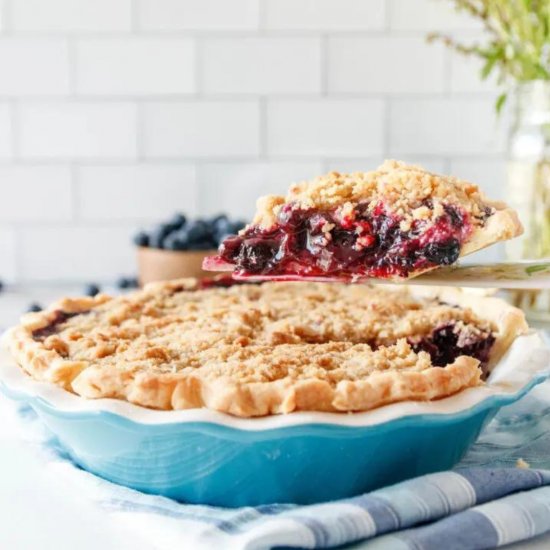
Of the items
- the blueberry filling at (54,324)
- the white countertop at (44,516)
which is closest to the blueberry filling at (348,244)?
the blueberry filling at (54,324)

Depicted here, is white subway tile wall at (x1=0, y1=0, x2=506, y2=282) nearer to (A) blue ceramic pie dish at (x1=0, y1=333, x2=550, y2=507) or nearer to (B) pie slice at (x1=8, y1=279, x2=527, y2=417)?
(B) pie slice at (x1=8, y1=279, x2=527, y2=417)

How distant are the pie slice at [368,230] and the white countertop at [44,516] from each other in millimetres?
560

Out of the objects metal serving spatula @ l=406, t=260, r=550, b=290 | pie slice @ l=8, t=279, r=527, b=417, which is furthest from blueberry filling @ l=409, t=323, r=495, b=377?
metal serving spatula @ l=406, t=260, r=550, b=290

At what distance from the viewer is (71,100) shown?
12.3ft

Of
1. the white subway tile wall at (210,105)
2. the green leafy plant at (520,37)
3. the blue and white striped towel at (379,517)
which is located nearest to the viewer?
the blue and white striped towel at (379,517)

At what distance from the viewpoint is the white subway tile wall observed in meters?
3.67

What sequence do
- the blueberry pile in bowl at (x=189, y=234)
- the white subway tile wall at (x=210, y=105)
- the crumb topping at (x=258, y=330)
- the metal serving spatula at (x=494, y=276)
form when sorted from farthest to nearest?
the white subway tile wall at (x=210, y=105) < the blueberry pile in bowl at (x=189, y=234) < the metal serving spatula at (x=494, y=276) < the crumb topping at (x=258, y=330)

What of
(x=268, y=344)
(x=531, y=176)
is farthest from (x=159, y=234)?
(x=268, y=344)

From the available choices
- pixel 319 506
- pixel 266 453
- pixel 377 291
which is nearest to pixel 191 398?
pixel 266 453

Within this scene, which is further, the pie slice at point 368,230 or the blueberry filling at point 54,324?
the blueberry filling at point 54,324

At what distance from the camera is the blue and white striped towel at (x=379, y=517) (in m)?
1.43

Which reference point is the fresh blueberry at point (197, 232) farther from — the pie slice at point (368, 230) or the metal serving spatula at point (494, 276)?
the metal serving spatula at point (494, 276)

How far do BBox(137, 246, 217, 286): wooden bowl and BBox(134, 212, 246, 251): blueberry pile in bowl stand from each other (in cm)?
2

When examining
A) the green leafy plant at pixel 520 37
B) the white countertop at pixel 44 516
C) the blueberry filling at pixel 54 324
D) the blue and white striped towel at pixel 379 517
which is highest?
the green leafy plant at pixel 520 37
